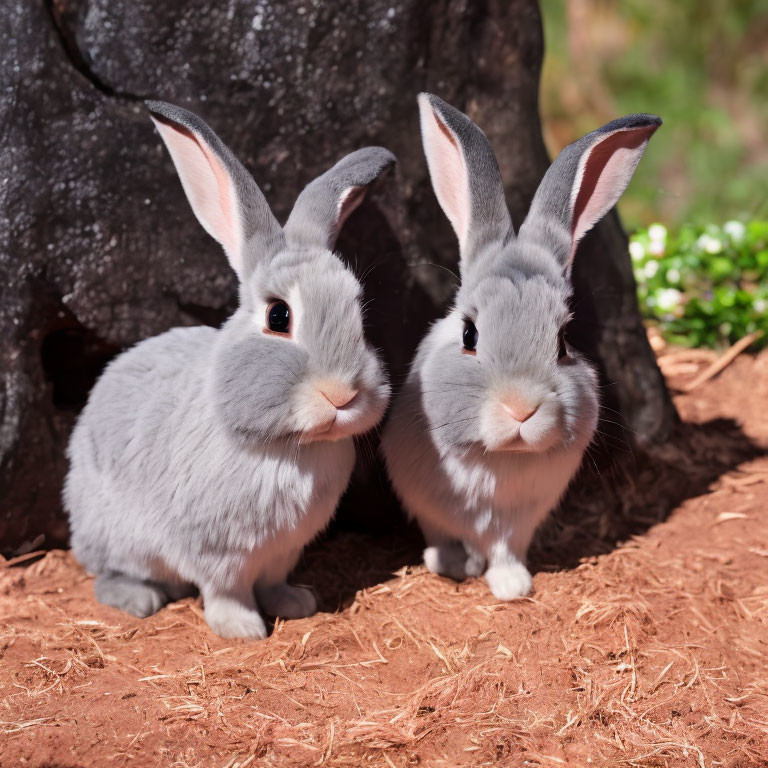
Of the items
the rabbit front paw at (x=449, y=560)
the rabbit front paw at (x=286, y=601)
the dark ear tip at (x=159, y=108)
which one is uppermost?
the dark ear tip at (x=159, y=108)

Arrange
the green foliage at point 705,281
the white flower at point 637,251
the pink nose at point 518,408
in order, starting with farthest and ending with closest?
1. the white flower at point 637,251
2. the green foliage at point 705,281
3. the pink nose at point 518,408

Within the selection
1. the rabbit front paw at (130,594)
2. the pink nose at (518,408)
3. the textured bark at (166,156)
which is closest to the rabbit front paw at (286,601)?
the rabbit front paw at (130,594)

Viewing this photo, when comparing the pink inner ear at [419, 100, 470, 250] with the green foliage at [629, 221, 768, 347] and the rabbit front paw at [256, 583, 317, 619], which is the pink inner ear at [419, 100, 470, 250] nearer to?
the rabbit front paw at [256, 583, 317, 619]

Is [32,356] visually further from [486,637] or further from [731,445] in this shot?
[731,445]

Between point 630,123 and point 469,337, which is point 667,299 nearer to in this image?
point 630,123

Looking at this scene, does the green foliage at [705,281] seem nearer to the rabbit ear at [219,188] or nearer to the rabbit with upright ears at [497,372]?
the rabbit with upright ears at [497,372]

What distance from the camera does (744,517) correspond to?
3988 millimetres

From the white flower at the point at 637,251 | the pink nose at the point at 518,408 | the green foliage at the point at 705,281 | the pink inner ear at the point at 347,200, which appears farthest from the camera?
the white flower at the point at 637,251

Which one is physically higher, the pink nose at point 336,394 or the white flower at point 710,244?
the white flower at point 710,244

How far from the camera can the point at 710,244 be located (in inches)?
215

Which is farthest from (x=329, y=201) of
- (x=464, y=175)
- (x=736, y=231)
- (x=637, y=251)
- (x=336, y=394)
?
(x=736, y=231)

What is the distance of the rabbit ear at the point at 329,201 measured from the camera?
313 centimetres

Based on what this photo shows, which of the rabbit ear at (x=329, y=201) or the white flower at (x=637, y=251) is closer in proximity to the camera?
the rabbit ear at (x=329, y=201)

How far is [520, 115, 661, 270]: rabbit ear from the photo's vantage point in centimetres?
329
